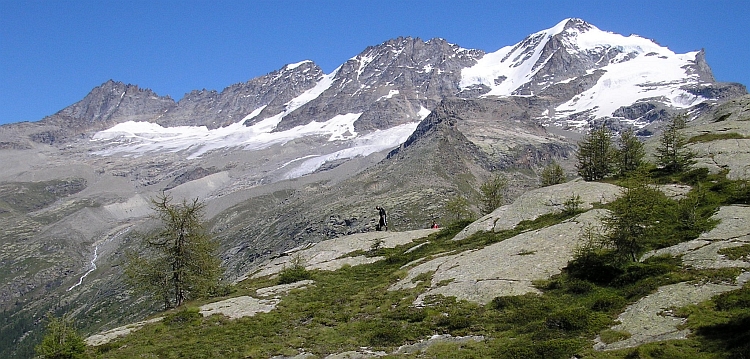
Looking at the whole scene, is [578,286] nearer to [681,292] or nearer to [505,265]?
[681,292]

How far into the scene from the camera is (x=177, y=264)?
46562mm

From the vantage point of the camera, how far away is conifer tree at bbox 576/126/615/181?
67.2 metres

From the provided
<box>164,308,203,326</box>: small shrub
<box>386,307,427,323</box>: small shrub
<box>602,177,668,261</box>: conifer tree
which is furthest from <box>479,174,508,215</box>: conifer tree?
<box>164,308,203,326</box>: small shrub

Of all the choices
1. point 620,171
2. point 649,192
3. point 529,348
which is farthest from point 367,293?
point 620,171

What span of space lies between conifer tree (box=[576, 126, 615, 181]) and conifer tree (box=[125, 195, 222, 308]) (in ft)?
159

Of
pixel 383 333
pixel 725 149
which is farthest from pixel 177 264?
pixel 725 149

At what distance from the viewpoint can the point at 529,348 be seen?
2120 centimetres

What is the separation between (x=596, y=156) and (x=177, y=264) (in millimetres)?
53601

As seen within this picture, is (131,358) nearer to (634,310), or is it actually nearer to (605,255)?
(634,310)

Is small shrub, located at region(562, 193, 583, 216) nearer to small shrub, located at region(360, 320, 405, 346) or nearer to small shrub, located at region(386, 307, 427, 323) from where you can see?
small shrub, located at region(386, 307, 427, 323)

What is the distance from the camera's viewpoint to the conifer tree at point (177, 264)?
Answer: 151 feet

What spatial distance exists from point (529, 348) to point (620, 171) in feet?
Result: 155

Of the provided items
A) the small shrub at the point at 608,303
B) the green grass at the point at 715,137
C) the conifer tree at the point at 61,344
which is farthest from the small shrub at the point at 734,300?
the green grass at the point at 715,137

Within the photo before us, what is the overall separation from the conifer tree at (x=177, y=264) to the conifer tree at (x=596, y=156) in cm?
4848
